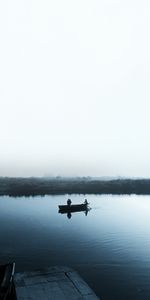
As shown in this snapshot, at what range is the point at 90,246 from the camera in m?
31.4

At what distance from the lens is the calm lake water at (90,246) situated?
21.2 m

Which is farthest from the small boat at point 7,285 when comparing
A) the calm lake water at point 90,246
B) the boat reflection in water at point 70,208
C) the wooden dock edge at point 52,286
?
the boat reflection in water at point 70,208

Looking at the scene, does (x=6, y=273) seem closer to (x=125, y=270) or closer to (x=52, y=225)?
(x=125, y=270)

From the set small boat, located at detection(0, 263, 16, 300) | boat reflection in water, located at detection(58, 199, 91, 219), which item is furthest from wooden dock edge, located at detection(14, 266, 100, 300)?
boat reflection in water, located at detection(58, 199, 91, 219)

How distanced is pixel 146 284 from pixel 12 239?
59.9ft

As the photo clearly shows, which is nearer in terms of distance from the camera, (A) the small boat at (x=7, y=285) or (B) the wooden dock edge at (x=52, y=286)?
(A) the small boat at (x=7, y=285)

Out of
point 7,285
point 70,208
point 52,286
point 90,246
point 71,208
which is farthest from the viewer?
point 71,208

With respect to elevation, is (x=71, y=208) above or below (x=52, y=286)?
above

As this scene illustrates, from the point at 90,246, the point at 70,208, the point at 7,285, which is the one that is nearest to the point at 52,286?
the point at 7,285

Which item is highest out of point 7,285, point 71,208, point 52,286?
point 71,208

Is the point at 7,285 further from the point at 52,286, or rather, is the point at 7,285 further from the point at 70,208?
the point at 70,208

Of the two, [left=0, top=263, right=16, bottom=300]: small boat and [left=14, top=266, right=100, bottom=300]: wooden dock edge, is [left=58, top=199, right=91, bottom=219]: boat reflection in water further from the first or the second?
[left=0, top=263, right=16, bottom=300]: small boat

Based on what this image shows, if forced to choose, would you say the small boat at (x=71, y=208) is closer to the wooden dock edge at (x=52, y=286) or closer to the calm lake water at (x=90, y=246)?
the calm lake water at (x=90, y=246)

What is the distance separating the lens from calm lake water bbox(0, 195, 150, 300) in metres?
21.2
